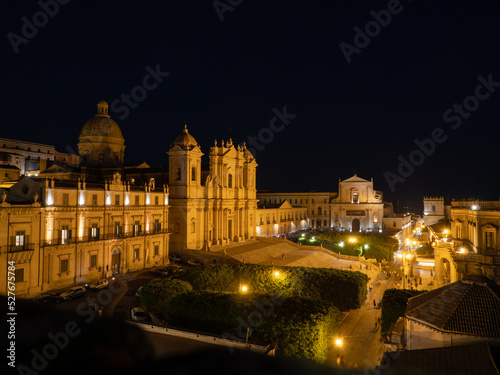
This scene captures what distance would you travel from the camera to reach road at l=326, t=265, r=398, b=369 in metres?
24.4

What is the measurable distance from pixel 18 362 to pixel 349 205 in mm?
87559

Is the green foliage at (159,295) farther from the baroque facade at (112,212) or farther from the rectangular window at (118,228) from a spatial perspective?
the rectangular window at (118,228)

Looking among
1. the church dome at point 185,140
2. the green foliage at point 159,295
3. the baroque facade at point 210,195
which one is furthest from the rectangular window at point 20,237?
the church dome at point 185,140

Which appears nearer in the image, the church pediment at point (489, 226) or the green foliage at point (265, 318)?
the green foliage at point (265, 318)

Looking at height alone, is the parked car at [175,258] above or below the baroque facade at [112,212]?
below

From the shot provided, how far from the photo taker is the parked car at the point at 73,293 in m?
30.0

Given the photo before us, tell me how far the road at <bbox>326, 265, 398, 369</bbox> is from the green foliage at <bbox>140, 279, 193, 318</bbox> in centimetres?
1134

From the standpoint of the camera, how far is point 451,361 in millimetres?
14078

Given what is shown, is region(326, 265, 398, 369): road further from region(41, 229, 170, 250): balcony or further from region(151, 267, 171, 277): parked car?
region(41, 229, 170, 250): balcony

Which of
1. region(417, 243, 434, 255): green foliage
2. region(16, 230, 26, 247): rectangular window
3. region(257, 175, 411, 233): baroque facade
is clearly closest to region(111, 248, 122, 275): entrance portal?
region(16, 230, 26, 247): rectangular window

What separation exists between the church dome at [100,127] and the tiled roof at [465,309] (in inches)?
1863

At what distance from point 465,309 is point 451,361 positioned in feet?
16.6

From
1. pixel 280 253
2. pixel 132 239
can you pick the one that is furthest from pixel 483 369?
pixel 280 253

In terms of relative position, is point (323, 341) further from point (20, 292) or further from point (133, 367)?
point (20, 292)
